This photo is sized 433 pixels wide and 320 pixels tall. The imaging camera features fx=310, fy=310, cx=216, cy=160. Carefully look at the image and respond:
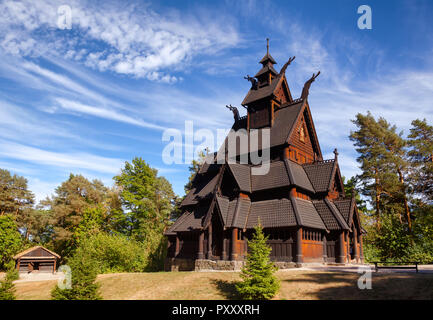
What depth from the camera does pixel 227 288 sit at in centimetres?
1706

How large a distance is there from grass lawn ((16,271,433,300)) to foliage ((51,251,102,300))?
10.4 feet

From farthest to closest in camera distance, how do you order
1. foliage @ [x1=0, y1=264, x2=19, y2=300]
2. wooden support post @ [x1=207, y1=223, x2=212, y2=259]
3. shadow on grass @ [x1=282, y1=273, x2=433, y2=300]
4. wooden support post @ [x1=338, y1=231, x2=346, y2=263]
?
wooden support post @ [x1=207, y1=223, x2=212, y2=259] < wooden support post @ [x1=338, y1=231, x2=346, y2=263] < foliage @ [x1=0, y1=264, x2=19, y2=300] < shadow on grass @ [x1=282, y1=273, x2=433, y2=300]

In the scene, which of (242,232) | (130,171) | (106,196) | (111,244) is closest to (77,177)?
(106,196)

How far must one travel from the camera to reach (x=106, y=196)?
54188mm

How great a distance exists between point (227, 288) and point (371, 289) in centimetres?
722

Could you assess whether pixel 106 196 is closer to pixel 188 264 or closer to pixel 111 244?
pixel 111 244

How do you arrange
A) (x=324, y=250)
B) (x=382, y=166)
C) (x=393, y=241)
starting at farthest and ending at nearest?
(x=382, y=166) < (x=393, y=241) < (x=324, y=250)

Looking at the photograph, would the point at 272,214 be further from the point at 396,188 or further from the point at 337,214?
the point at 396,188

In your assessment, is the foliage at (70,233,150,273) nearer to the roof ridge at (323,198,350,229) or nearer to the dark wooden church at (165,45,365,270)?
the dark wooden church at (165,45,365,270)

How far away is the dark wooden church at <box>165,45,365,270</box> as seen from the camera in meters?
23.7

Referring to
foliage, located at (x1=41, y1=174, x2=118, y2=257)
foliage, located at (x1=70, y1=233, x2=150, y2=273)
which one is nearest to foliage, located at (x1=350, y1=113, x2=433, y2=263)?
foliage, located at (x1=70, y1=233, x2=150, y2=273)

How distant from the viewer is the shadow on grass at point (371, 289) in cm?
1272

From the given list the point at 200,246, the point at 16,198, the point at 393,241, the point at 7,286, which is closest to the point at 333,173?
the point at 393,241
